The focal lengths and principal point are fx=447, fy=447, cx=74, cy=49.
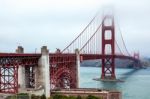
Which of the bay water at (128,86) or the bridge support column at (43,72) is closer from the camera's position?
the bridge support column at (43,72)

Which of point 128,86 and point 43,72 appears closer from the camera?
point 43,72

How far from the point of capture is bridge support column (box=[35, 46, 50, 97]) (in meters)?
42.4

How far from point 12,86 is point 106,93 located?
8.72 meters

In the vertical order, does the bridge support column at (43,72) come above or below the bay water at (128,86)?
above

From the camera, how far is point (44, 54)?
42.4 meters

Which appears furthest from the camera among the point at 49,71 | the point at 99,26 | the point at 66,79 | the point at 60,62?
the point at 99,26

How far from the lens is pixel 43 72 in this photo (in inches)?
1672

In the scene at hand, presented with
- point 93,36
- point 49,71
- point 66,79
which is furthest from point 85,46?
point 49,71

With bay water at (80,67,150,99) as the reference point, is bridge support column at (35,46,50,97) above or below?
above

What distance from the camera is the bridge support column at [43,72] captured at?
139 ft

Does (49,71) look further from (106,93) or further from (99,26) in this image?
(99,26)

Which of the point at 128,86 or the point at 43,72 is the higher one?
the point at 43,72

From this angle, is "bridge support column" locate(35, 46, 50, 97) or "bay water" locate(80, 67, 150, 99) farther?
"bay water" locate(80, 67, 150, 99)

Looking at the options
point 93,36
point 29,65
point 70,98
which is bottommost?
point 70,98
